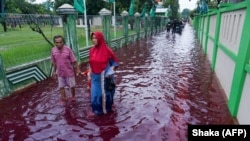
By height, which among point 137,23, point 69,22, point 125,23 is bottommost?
point 137,23

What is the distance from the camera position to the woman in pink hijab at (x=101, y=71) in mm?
4605

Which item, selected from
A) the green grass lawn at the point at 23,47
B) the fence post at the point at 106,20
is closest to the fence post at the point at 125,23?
the fence post at the point at 106,20

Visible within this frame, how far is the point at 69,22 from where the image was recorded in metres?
8.93

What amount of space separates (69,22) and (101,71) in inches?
193

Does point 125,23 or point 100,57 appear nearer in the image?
point 100,57

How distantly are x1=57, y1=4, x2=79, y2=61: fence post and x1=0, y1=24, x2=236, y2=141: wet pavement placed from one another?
2.10m

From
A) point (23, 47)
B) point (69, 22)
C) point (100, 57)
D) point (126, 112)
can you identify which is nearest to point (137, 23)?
point (69, 22)

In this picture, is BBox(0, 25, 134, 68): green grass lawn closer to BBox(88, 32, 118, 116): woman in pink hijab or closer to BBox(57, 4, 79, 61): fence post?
BBox(57, 4, 79, 61): fence post

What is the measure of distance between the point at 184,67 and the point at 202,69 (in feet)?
2.31

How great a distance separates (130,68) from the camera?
9.61 metres

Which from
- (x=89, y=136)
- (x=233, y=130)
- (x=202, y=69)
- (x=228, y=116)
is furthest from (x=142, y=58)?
(x=233, y=130)

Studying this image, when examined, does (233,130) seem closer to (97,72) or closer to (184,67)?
(97,72)

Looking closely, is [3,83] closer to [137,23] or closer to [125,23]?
[125,23]

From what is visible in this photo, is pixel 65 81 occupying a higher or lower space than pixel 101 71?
lower
